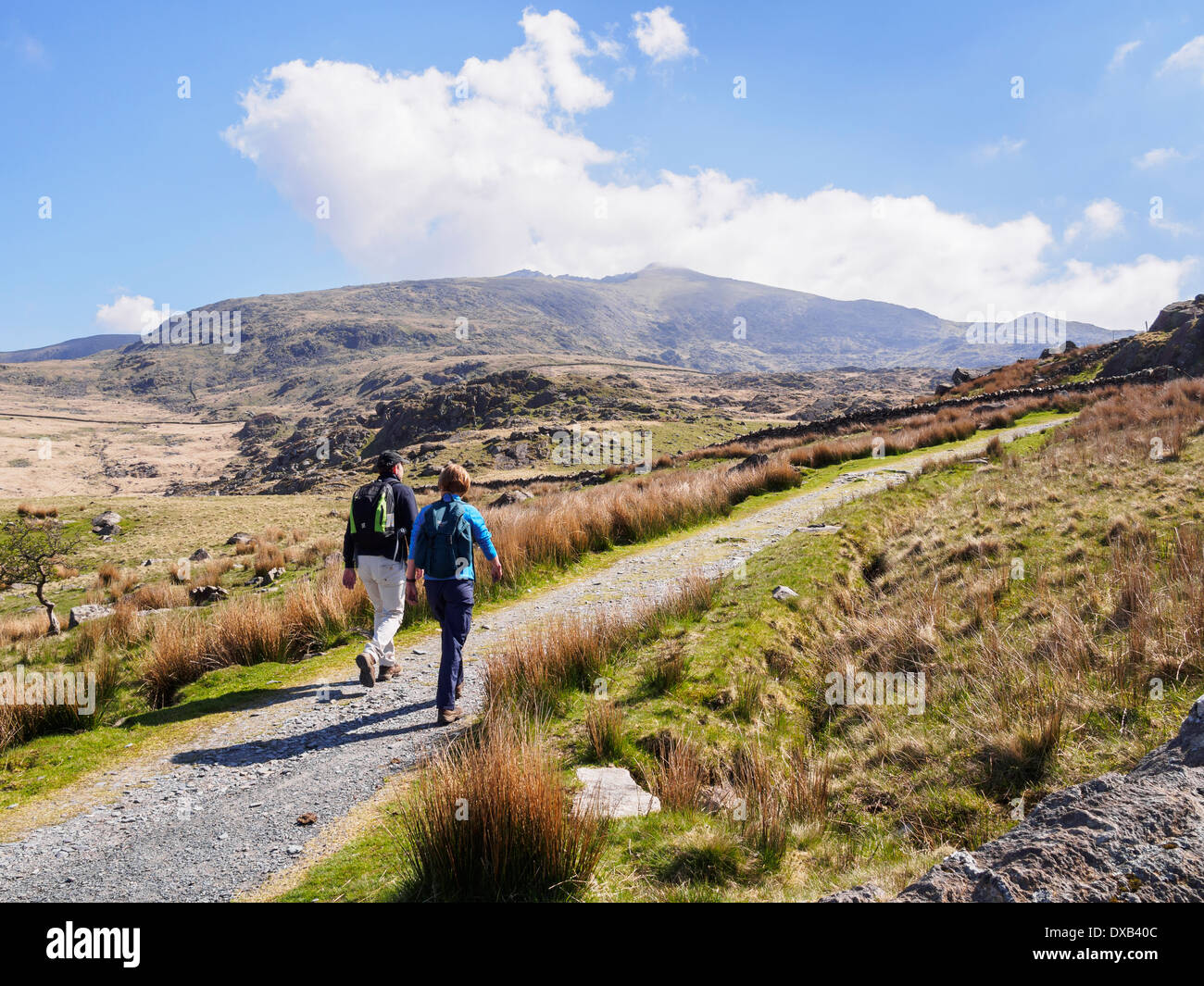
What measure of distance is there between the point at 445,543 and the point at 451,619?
0.71 metres

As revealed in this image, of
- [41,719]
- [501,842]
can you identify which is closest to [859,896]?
[501,842]

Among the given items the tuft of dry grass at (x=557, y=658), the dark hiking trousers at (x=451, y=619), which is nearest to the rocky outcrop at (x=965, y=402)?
the tuft of dry grass at (x=557, y=658)

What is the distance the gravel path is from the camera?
340 cm

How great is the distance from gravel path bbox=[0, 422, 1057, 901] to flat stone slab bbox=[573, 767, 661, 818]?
1366 millimetres

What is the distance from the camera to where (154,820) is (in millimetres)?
4035

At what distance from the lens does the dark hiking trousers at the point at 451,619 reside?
542cm

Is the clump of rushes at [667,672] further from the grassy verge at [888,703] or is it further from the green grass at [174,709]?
the green grass at [174,709]

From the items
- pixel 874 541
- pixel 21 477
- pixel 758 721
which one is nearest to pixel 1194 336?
pixel 874 541

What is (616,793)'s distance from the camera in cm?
405

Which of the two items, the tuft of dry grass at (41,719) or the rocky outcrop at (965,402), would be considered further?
the rocky outcrop at (965,402)

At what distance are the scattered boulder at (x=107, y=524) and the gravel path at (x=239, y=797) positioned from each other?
30120mm

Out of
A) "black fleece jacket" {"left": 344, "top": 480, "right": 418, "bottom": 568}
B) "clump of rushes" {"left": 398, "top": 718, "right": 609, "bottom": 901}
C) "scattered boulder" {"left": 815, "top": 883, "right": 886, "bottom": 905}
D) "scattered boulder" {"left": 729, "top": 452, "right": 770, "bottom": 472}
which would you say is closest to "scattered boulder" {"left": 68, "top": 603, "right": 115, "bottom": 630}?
"black fleece jacket" {"left": 344, "top": 480, "right": 418, "bottom": 568}

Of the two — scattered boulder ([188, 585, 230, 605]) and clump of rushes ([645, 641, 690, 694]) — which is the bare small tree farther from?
clump of rushes ([645, 641, 690, 694])
